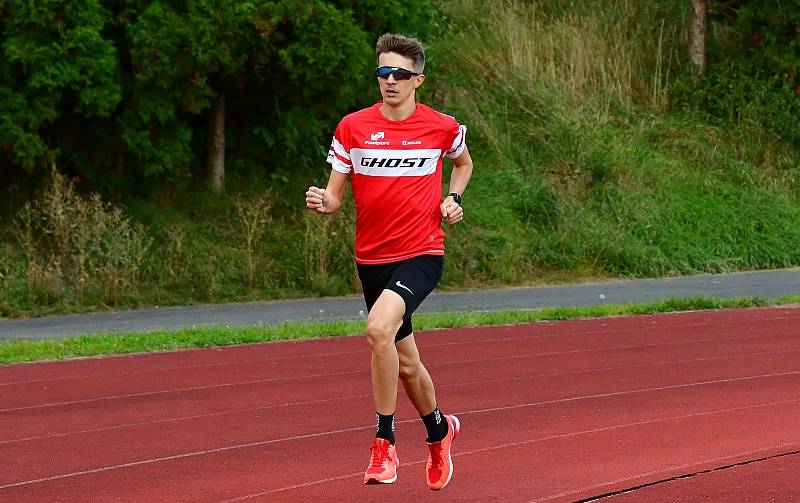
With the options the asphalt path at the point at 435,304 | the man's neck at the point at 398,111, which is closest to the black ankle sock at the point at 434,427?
the man's neck at the point at 398,111

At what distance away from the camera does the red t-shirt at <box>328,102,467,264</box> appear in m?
6.65

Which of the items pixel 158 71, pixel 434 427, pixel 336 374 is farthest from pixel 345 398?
pixel 158 71

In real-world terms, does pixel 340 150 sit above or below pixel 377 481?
above

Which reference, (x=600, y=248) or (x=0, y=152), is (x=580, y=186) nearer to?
(x=600, y=248)

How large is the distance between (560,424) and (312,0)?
10.4 meters

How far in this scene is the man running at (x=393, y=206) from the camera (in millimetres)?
6625

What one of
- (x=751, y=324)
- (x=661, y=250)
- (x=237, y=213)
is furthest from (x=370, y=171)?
(x=661, y=250)

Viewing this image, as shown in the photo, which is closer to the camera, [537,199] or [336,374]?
[336,374]

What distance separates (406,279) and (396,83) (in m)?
0.88

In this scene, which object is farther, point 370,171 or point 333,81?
point 333,81

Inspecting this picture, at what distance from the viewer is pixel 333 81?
18781 mm

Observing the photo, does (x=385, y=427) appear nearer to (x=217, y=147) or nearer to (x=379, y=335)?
(x=379, y=335)

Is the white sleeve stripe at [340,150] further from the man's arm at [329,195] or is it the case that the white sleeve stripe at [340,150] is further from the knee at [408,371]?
the knee at [408,371]

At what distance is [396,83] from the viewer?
662 cm
